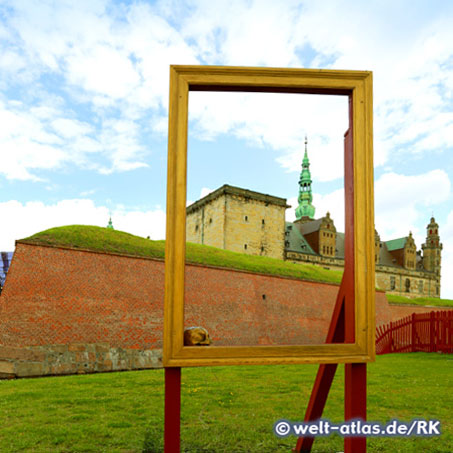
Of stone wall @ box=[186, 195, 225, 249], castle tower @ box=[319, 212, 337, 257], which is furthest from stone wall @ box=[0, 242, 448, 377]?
castle tower @ box=[319, 212, 337, 257]

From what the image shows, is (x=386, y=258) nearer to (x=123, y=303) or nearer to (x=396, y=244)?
(x=396, y=244)

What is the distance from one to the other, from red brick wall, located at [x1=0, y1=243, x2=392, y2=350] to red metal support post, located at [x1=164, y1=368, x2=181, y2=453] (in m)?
13.3

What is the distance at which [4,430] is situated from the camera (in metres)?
5.36

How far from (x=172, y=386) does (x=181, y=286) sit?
80cm

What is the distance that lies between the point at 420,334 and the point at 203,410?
14.5m

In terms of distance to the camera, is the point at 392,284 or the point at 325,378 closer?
the point at 325,378

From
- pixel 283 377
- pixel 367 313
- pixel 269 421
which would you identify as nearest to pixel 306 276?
pixel 283 377

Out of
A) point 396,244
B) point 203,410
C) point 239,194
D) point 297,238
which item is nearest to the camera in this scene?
point 203,410

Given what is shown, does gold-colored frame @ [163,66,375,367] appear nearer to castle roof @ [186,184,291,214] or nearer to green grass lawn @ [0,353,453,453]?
green grass lawn @ [0,353,453,453]

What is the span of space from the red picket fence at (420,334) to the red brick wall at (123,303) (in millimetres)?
5293

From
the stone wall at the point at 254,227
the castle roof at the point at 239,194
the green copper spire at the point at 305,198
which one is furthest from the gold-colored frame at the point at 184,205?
the green copper spire at the point at 305,198

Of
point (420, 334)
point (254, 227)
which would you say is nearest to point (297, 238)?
point (254, 227)

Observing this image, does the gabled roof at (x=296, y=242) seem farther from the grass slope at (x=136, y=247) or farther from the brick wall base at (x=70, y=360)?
the brick wall base at (x=70, y=360)

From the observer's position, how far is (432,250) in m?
62.0
